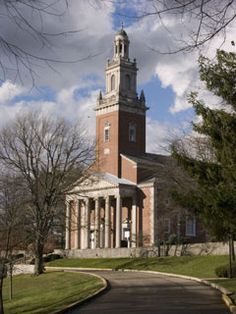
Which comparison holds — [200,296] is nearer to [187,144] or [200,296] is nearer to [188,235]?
[187,144]

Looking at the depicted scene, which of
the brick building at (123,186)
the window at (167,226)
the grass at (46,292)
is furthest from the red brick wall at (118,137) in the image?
the grass at (46,292)

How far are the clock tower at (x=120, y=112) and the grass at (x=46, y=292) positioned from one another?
42.0 meters

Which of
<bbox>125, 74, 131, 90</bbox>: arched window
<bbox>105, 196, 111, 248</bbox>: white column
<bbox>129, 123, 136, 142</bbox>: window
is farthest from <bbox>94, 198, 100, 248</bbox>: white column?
<bbox>125, 74, 131, 90</bbox>: arched window

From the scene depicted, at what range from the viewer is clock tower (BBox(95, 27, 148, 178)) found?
86.0 m

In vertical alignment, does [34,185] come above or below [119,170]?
below

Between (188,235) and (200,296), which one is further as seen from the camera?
(188,235)

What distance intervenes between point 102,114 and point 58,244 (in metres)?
19.1

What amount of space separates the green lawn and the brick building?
25.7ft

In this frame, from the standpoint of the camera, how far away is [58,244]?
87.6m

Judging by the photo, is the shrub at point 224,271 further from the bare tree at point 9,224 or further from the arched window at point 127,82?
the arched window at point 127,82

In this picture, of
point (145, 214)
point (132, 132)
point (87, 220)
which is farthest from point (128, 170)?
point (87, 220)

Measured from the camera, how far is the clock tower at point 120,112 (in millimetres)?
86000

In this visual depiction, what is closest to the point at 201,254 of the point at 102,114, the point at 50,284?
the point at 50,284

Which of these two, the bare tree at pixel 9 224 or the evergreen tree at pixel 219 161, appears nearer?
the evergreen tree at pixel 219 161
